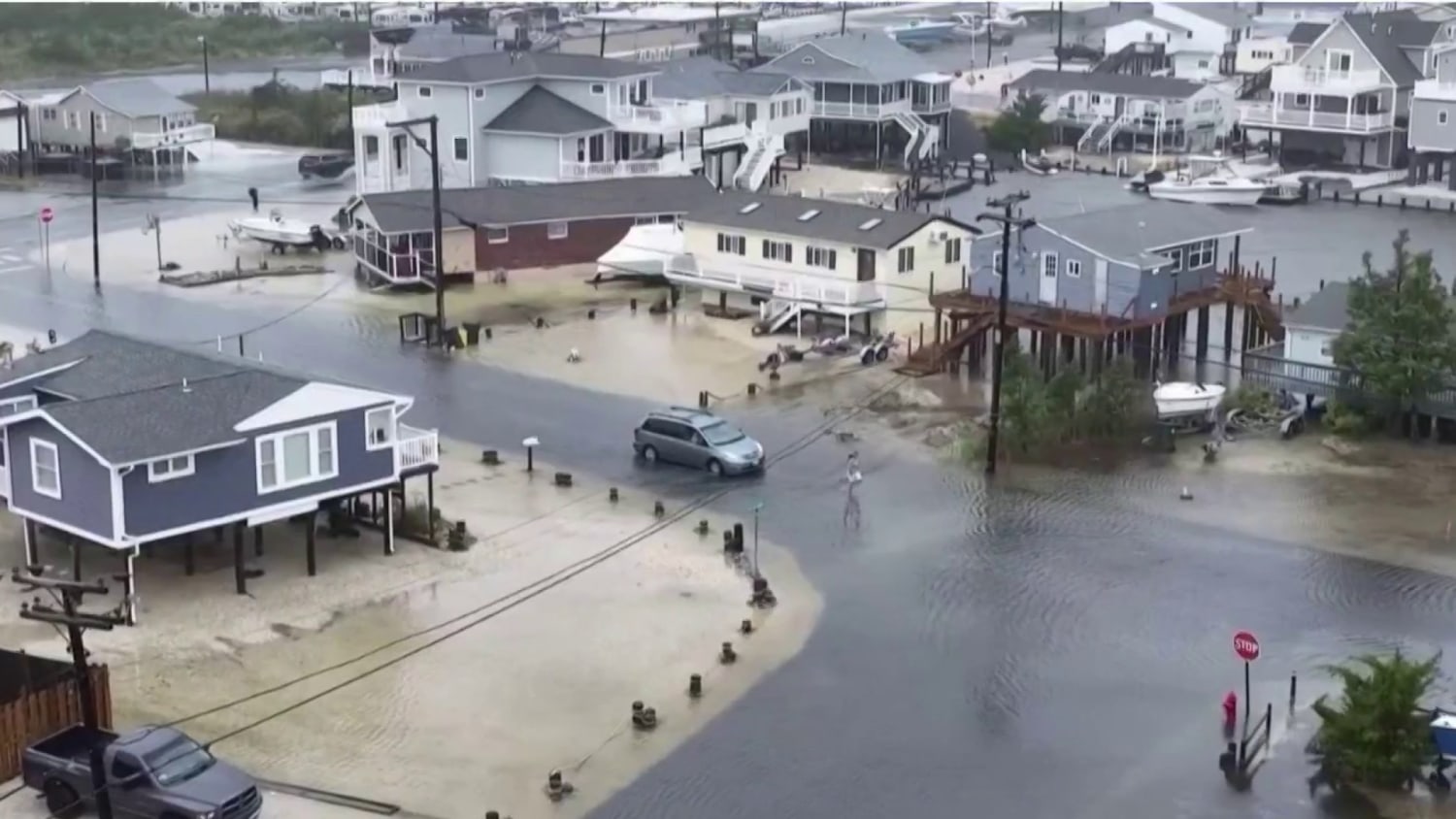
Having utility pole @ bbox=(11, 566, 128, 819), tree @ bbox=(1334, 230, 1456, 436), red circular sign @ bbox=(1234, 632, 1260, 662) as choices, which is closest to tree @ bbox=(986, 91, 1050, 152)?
tree @ bbox=(1334, 230, 1456, 436)

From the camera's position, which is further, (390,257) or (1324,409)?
(390,257)

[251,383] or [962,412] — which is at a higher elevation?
[251,383]

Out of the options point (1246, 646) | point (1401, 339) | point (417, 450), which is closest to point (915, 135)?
point (1401, 339)

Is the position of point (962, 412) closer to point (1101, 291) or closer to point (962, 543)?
point (1101, 291)

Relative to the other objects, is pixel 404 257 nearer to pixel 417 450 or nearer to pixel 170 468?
pixel 417 450

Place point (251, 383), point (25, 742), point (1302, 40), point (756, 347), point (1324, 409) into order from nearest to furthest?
1. point (25, 742)
2. point (251, 383)
3. point (1324, 409)
4. point (756, 347)
5. point (1302, 40)

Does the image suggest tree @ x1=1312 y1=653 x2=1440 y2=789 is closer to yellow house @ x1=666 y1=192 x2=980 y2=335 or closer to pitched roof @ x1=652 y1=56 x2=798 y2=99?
yellow house @ x1=666 y1=192 x2=980 y2=335

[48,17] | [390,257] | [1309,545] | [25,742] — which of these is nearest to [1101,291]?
[1309,545]
